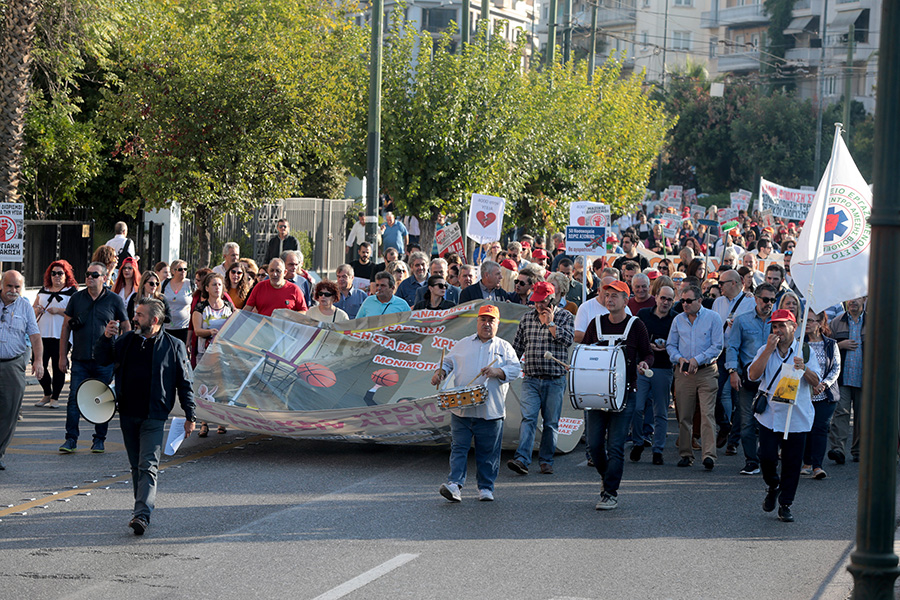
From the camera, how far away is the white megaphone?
29.7 feet

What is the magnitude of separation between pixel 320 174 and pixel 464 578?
31.6 m

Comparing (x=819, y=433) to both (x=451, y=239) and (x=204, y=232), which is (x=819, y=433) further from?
(x=204, y=232)

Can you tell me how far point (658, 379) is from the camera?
40.7ft

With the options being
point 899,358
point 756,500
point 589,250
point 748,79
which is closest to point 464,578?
point 899,358

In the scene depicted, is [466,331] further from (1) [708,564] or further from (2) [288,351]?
(1) [708,564]

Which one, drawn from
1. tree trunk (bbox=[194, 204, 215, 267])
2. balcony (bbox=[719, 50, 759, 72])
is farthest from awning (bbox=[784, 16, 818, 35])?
tree trunk (bbox=[194, 204, 215, 267])

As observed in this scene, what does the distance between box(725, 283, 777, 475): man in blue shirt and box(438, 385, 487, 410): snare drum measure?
3.16 metres

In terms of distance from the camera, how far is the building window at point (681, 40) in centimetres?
9131

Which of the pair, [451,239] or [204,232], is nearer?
[451,239]

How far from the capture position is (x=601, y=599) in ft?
23.2

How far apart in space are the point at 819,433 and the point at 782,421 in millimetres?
2058

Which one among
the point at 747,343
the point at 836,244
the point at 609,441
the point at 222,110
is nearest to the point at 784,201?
the point at 222,110

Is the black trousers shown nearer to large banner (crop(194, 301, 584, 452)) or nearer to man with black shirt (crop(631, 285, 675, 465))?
man with black shirt (crop(631, 285, 675, 465))

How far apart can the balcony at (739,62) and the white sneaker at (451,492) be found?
7992 centimetres
